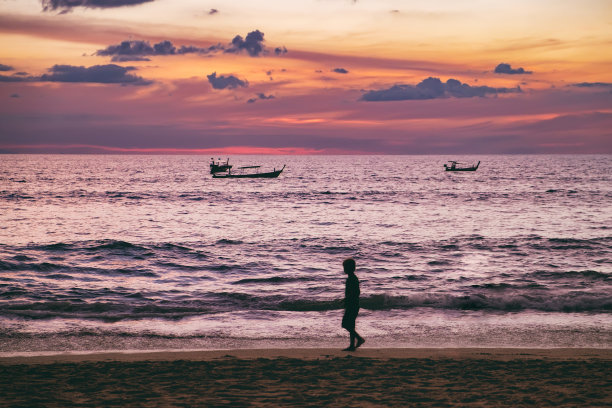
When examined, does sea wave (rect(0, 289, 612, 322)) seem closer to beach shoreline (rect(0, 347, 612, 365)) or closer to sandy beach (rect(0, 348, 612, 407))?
beach shoreline (rect(0, 347, 612, 365))

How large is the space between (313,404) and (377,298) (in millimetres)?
11486

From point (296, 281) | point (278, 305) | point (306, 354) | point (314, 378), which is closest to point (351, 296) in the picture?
point (306, 354)

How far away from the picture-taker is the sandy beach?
8578 mm

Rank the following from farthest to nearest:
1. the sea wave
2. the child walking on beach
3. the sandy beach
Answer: the sea wave < the child walking on beach < the sandy beach

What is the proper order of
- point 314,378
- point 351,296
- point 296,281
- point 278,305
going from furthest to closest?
point 296,281 → point 278,305 → point 351,296 → point 314,378

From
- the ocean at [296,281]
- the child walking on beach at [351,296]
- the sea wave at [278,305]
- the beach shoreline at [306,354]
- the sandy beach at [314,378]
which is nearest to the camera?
the sandy beach at [314,378]

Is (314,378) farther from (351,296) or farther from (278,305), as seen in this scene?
(278,305)

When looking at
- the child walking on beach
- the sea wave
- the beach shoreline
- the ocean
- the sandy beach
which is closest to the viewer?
the sandy beach

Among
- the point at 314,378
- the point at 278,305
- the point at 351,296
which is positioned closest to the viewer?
the point at 314,378

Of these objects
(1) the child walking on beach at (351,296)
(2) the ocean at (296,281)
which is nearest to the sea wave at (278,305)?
(2) the ocean at (296,281)

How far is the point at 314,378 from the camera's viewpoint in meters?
9.79

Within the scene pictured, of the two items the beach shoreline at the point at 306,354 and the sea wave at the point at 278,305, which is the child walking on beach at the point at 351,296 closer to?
the beach shoreline at the point at 306,354

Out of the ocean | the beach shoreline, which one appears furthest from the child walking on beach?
the ocean

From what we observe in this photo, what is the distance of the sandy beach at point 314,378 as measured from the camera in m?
8.58
